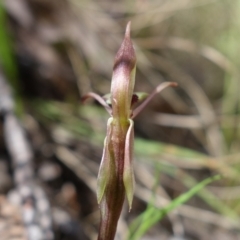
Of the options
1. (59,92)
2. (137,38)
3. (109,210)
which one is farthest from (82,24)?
(109,210)

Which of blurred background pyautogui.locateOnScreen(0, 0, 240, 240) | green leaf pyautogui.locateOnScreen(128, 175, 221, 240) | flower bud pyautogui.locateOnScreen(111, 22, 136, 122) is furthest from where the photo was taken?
blurred background pyautogui.locateOnScreen(0, 0, 240, 240)

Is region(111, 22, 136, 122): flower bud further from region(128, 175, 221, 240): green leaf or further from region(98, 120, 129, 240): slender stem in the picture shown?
region(128, 175, 221, 240): green leaf

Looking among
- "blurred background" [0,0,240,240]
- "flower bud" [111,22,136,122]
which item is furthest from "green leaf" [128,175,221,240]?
"flower bud" [111,22,136,122]

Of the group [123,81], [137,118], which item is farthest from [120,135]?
[137,118]

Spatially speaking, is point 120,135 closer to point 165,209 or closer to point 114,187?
point 114,187

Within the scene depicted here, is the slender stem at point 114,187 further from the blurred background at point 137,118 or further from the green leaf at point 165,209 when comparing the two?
the blurred background at point 137,118

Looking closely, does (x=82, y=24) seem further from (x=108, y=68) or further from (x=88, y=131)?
(x=88, y=131)

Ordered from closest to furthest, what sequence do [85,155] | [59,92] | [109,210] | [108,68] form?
[109,210] < [85,155] < [59,92] < [108,68]

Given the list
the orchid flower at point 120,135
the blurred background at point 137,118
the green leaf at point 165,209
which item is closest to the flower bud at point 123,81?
the orchid flower at point 120,135
